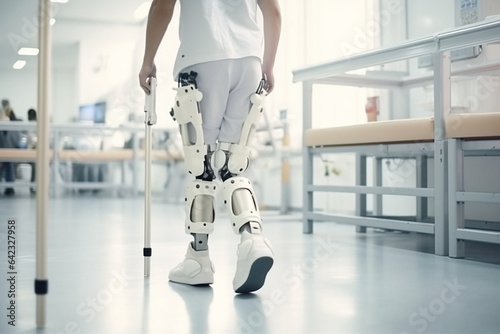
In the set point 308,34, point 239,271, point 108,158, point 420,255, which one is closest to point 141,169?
point 108,158

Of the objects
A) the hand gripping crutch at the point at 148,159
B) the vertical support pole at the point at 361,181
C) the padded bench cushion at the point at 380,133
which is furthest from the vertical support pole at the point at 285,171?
the hand gripping crutch at the point at 148,159

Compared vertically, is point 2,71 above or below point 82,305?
above

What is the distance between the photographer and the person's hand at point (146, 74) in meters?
1.87

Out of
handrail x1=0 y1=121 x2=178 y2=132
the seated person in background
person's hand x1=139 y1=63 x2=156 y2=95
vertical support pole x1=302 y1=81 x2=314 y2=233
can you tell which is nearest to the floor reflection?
person's hand x1=139 y1=63 x2=156 y2=95

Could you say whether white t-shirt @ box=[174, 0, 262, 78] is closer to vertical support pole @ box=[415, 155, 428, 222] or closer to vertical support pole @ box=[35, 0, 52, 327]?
vertical support pole @ box=[35, 0, 52, 327]

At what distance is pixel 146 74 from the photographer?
6.15 ft

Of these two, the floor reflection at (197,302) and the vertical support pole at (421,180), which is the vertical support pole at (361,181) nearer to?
the vertical support pole at (421,180)

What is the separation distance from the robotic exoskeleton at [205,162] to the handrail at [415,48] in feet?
3.29

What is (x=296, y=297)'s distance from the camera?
1658 mm

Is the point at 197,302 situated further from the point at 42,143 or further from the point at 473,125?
the point at 473,125

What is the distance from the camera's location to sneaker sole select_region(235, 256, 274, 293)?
1605mm

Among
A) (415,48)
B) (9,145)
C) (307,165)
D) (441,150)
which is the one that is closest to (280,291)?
(441,150)

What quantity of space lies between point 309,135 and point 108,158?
17.0 ft

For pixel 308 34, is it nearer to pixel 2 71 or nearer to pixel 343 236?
pixel 343 236
